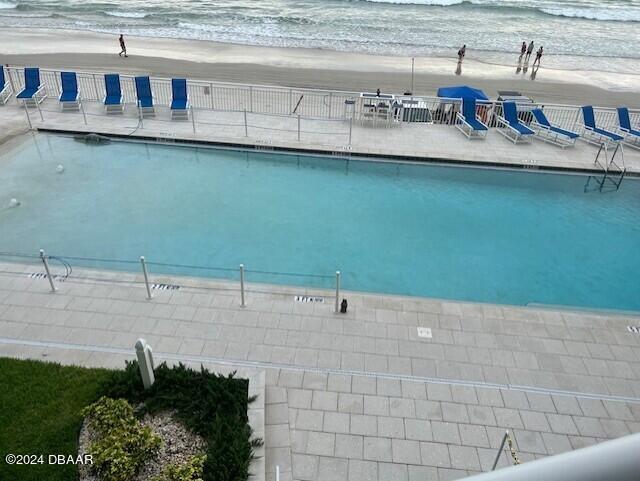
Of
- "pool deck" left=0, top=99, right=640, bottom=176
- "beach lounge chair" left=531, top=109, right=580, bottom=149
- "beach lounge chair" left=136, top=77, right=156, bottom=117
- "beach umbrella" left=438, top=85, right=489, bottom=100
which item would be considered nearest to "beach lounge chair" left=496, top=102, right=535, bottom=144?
"pool deck" left=0, top=99, right=640, bottom=176

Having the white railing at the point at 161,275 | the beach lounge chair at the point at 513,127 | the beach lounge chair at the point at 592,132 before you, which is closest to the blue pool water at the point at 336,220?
the white railing at the point at 161,275

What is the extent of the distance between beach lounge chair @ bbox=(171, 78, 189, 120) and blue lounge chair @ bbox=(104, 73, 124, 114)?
1602 mm

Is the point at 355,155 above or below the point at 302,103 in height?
above

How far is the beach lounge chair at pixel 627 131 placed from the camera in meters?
14.3

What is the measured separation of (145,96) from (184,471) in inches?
511

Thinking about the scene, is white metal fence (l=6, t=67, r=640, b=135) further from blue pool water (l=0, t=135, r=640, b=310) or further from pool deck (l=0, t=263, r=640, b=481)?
pool deck (l=0, t=263, r=640, b=481)

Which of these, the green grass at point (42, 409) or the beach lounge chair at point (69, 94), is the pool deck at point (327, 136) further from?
the green grass at point (42, 409)

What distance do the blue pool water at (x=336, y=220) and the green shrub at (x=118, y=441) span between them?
11.8ft

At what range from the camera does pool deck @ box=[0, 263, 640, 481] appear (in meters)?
5.52

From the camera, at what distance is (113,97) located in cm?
1517

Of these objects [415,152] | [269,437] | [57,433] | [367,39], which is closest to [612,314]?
[269,437]

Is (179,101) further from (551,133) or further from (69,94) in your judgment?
(551,133)

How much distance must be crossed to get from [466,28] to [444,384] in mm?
37912

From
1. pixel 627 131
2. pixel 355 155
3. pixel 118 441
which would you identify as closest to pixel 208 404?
pixel 118 441
